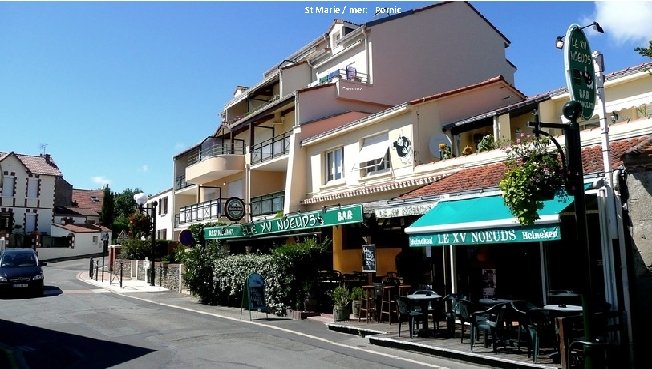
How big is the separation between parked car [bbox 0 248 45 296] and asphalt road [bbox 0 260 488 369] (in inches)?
182

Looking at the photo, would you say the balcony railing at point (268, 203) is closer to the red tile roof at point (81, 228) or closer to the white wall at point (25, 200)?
the red tile roof at point (81, 228)

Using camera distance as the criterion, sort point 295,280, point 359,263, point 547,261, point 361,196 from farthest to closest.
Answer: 1. point 361,196
2. point 359,263
3. point 295,280
4. point 547,261

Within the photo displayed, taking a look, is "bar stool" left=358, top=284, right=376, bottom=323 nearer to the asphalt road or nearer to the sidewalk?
the sidewalk

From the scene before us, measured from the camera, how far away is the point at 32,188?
191 feet

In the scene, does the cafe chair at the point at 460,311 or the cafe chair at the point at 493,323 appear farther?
the cafe chair at the point at 460,311

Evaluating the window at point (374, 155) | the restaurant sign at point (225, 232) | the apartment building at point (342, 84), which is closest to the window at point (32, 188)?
the apartment building at point (342, 84)

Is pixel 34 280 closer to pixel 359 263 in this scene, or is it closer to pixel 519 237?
pixel 359 263

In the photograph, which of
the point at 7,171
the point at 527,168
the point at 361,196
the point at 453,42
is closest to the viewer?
the point at 527,168

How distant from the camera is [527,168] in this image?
931cm

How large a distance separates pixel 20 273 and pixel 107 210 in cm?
4999

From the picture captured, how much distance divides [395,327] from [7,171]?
55.9 metres

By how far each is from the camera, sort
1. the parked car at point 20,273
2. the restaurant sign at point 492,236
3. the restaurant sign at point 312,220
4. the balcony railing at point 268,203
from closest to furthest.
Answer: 1. the restaurant sign at point 492,236
2. the restaurant sign at point 312,220
3. the parked car at point 20,273
4. the balcony railing at point 268,203

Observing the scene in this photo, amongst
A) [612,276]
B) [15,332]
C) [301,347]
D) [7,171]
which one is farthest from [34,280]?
[7,171]

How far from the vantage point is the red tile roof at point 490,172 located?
11.4 m
